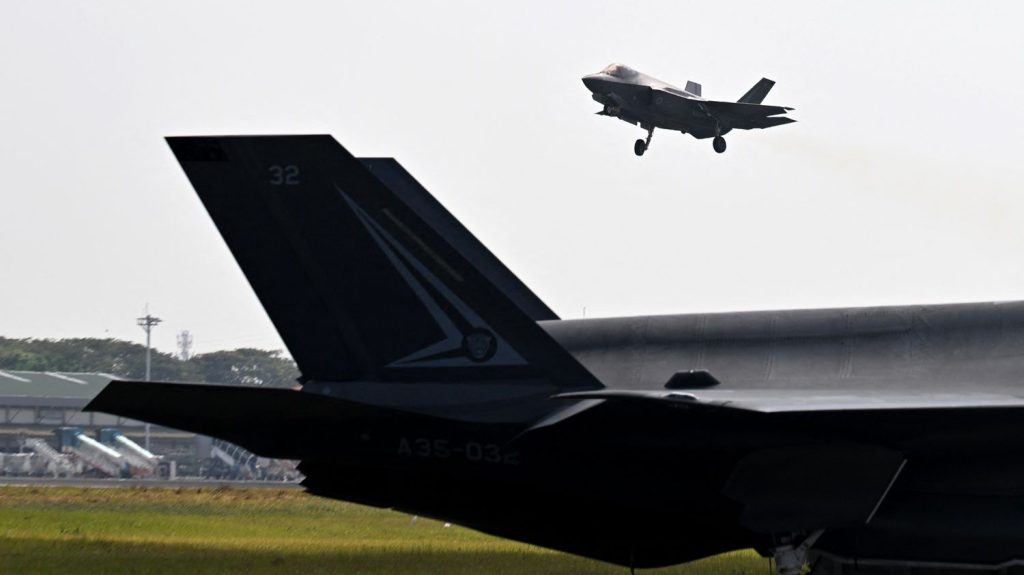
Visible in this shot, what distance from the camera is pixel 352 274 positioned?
52.0 feet

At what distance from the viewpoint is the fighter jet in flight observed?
130ft

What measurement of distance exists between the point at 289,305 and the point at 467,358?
1986mm

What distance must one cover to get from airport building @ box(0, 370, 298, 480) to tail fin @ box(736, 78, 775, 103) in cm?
3995

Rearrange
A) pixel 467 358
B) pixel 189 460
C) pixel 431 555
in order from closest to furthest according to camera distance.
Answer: pixel 467 358 < pixel 431 555 < pixel 189 460

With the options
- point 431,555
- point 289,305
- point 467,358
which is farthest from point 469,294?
point 431,555

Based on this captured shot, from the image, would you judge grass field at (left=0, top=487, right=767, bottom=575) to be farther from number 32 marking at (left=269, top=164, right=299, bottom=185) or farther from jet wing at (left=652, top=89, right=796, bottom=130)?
jet wing at (left=652, top=89, right=796, bottom=130)

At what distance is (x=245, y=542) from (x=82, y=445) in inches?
2568

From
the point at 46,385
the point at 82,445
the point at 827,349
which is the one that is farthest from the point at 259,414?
the point at 46,385

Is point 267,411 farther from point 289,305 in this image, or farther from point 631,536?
point 631,536

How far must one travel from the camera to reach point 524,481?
52.1 ft

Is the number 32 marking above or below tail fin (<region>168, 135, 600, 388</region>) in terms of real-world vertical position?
above

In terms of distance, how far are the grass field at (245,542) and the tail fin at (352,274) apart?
3610 millimetres

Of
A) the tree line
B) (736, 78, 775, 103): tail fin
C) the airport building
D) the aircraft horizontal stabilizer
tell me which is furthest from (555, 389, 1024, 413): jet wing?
the tree line

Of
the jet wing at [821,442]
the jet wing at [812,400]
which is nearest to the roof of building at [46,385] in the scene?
the jet wing at [821,442]
